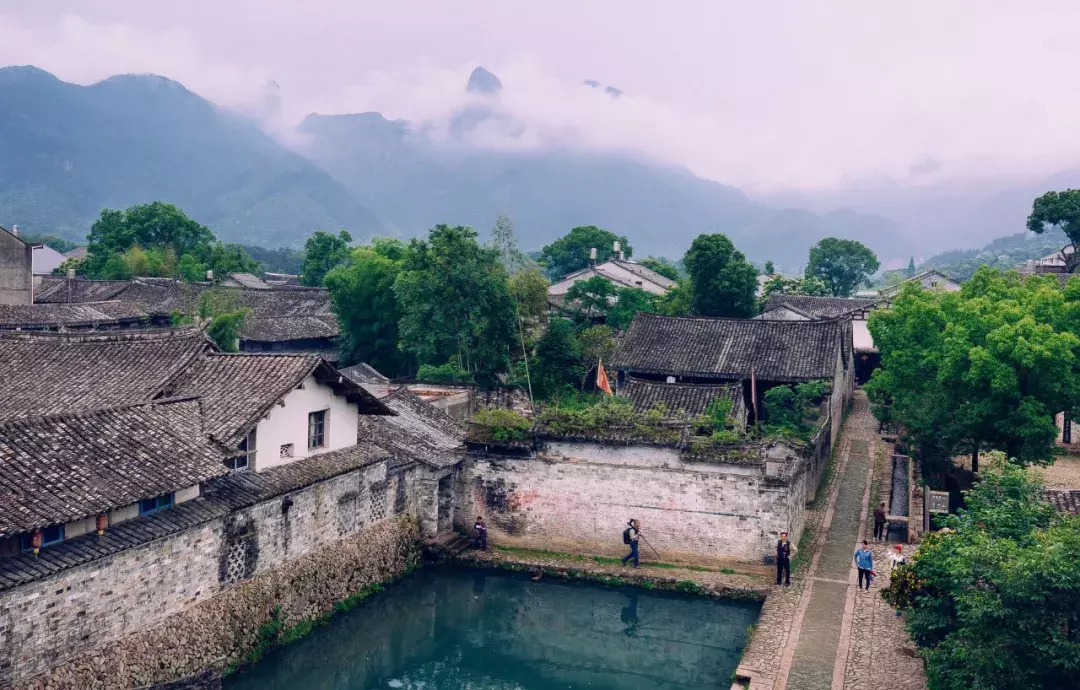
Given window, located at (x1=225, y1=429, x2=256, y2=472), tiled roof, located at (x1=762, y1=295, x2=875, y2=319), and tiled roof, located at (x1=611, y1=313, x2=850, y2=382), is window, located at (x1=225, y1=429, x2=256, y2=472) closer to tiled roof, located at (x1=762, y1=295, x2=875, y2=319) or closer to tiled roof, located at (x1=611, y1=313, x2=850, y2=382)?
tiled roof, located at (x1=611, y1=313, x2=850, y2=382)

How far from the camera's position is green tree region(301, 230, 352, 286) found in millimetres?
73312

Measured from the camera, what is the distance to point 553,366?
36000 millimetres

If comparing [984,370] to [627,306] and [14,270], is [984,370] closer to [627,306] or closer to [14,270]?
[627,306]

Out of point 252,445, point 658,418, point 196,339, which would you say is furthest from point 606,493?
point 196,339

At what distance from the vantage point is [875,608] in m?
18.5

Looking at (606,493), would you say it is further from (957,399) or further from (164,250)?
(164,250)

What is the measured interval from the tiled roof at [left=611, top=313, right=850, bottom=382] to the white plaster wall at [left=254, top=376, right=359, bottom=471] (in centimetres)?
1393

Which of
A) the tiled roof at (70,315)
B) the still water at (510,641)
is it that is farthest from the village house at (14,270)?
the still water at (510,641)

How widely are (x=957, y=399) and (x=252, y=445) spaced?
1704 cm

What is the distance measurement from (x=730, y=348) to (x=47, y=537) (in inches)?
961

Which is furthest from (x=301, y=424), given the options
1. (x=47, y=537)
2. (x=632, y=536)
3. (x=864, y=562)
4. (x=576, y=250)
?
(x=576, y=250)

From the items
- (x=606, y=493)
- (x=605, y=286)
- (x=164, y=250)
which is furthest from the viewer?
(x=164, y=250)

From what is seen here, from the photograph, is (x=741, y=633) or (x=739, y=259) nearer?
(x=741, y=633)

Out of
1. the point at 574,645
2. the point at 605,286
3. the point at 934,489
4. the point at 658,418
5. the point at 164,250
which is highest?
the point at 164,250
